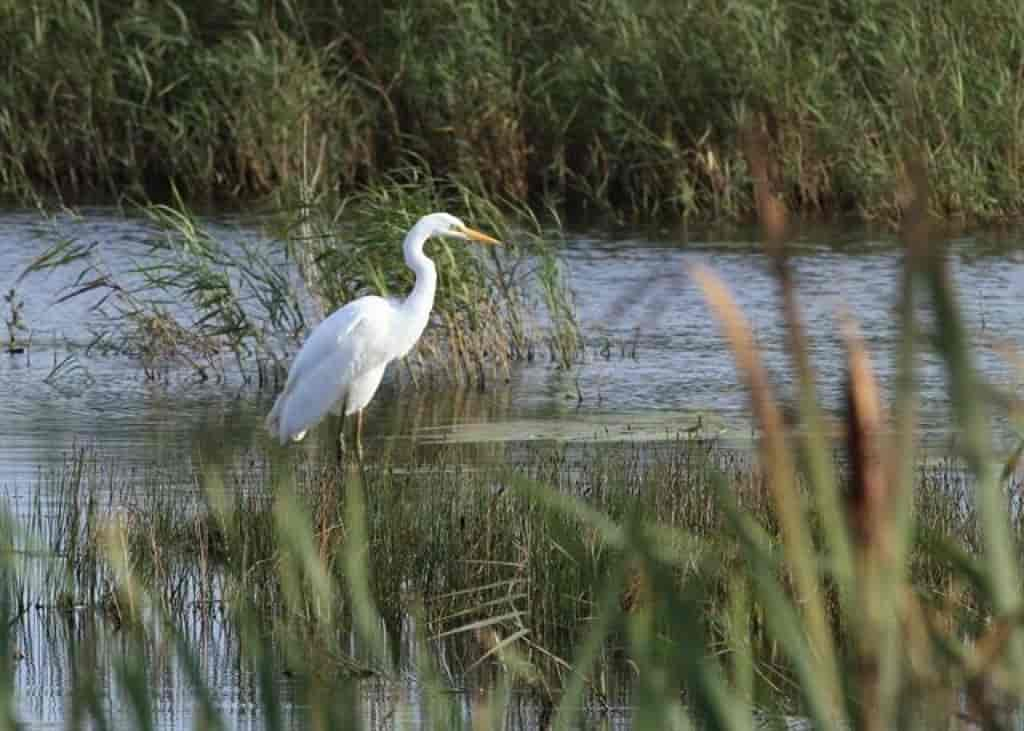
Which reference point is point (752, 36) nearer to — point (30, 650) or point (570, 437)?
point (570, 437)

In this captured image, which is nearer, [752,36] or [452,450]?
[452,450]

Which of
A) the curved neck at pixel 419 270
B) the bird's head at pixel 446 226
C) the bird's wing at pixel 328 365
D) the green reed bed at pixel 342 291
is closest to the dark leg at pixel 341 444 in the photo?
the bird's wing at pixel 328 365

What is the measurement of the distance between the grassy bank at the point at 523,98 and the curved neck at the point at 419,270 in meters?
5.70

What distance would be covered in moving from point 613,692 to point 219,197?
11.3 meters

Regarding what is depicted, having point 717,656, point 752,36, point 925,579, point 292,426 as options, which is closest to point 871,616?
point 717,656

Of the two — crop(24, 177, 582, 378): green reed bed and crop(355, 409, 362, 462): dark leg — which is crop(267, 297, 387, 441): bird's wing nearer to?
crop(355, 409, 362, 462): dark leg

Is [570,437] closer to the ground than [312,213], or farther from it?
closer to the ground

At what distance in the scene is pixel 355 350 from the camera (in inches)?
329

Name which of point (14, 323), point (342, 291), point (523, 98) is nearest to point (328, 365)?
point (342, 291)

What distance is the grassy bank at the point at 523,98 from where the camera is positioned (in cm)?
1415

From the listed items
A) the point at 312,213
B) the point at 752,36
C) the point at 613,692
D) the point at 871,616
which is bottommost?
the point at 613,692

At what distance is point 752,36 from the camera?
14328 mm

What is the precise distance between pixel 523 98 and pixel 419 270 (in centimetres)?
652

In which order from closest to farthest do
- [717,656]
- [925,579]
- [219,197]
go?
[717,656] < [925,579] < [219,197]
